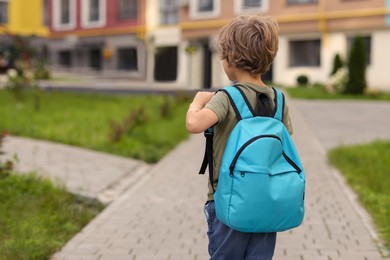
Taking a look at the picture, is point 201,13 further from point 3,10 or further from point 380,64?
point 3,10

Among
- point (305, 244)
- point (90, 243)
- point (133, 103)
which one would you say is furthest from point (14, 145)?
point (133, 103)

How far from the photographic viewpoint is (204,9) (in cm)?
3484

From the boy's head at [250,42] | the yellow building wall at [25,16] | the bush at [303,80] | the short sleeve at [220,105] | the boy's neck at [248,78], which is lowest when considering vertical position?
the bush at [303,80]

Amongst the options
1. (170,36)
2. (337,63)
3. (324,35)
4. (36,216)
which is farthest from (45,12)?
(36,216)

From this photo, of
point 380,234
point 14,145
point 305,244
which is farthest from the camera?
point 14,145

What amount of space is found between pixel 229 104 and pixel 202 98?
120mm

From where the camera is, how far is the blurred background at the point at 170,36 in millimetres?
28203

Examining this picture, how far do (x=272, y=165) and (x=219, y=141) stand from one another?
0.30 m

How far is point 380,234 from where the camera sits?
520 cm

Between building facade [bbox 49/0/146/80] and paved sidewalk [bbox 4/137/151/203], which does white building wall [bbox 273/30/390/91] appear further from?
paved sidewalk [bbox 4/137/151/203]

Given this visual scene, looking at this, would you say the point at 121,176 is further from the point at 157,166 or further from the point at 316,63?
the point at 316,63

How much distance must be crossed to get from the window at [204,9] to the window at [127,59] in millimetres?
6373

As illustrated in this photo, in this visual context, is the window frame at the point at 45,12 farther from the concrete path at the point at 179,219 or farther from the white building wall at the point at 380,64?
the concrete path at the point at 179,219

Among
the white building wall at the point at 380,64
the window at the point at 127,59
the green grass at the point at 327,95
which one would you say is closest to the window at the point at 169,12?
the window at the point at 127,59
